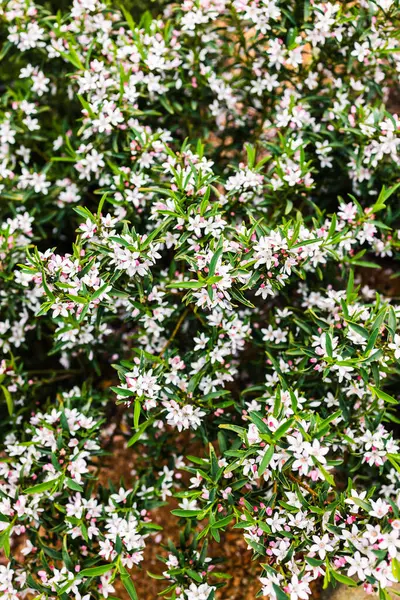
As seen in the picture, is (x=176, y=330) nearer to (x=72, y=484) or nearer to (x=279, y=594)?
(x=72, y=484)

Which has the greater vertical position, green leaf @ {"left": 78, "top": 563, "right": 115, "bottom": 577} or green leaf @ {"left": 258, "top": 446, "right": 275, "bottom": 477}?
green leaf @ {"left": 258, "top": 446, "right": 275, "bottom": 477}

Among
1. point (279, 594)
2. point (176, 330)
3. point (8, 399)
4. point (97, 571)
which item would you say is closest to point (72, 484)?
point (97, 571)

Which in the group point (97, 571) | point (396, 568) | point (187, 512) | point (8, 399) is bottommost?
point (97, 571)

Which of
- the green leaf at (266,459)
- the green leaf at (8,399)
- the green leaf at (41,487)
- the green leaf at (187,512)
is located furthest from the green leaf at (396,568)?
the green leaf at (8,399)

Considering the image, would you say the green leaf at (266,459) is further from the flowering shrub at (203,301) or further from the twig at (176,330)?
the twig at (176,330)

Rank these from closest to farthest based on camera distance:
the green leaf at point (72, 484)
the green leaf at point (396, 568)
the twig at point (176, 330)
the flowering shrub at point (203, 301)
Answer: the green leaf at point (396, 568) → the flowering shrub at point (203, 301) → the green leaf at point (72, 484) → the twig at point (176, 330)

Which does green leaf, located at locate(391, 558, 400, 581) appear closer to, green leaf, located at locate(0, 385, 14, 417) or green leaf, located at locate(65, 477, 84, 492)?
green leaf, located at locate(65, 477, 84, 492)

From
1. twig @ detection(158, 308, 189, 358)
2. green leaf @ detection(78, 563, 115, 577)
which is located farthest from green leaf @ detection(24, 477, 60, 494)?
twig @ detection(158, 308, 189, 358)

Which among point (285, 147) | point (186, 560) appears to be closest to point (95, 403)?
point (186, 560)

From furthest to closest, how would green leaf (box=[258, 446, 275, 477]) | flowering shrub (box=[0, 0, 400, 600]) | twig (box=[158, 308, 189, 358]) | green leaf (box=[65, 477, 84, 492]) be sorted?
twig (box=[158, 308, 189, 358]) < green leaf (box=[65, 477, 84, 492]) < flowering shrub (box=[0, 0, 400, 600]) < green leaf (box=[258, 446, 275, 477])
